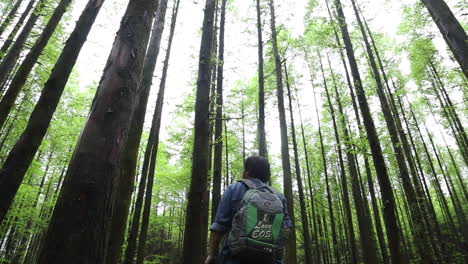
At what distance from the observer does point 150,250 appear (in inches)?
1015

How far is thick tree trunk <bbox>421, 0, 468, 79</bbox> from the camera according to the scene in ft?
14.1

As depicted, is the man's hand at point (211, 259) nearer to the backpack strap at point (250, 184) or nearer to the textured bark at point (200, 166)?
the backpack strap at point (250, 184)

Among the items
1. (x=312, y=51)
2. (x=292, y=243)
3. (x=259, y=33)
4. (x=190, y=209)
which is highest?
(x=312, y=51)

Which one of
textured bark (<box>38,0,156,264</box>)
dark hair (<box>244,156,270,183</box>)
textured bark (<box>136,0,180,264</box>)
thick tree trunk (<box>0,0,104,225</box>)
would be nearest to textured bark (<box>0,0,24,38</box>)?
textured bark (<box>136,0,180,264</box>)

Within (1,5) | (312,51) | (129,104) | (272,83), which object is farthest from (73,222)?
(312,51)

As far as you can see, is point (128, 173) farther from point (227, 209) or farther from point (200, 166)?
point (227, 209)

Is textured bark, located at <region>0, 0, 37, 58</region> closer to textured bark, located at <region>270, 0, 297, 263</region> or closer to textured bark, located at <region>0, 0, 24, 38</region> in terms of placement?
textured bark, located at <region>0, 0, 24, 38</region>

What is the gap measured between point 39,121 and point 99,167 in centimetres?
393

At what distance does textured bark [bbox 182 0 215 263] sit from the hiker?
1567 millimetres

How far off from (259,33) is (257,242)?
9.94 metres

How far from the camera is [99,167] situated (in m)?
1.35

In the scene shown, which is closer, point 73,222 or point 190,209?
point 73,222

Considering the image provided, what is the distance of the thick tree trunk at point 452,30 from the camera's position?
169 inches

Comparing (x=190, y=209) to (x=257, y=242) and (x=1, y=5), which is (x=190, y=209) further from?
(x=1, y=5)
